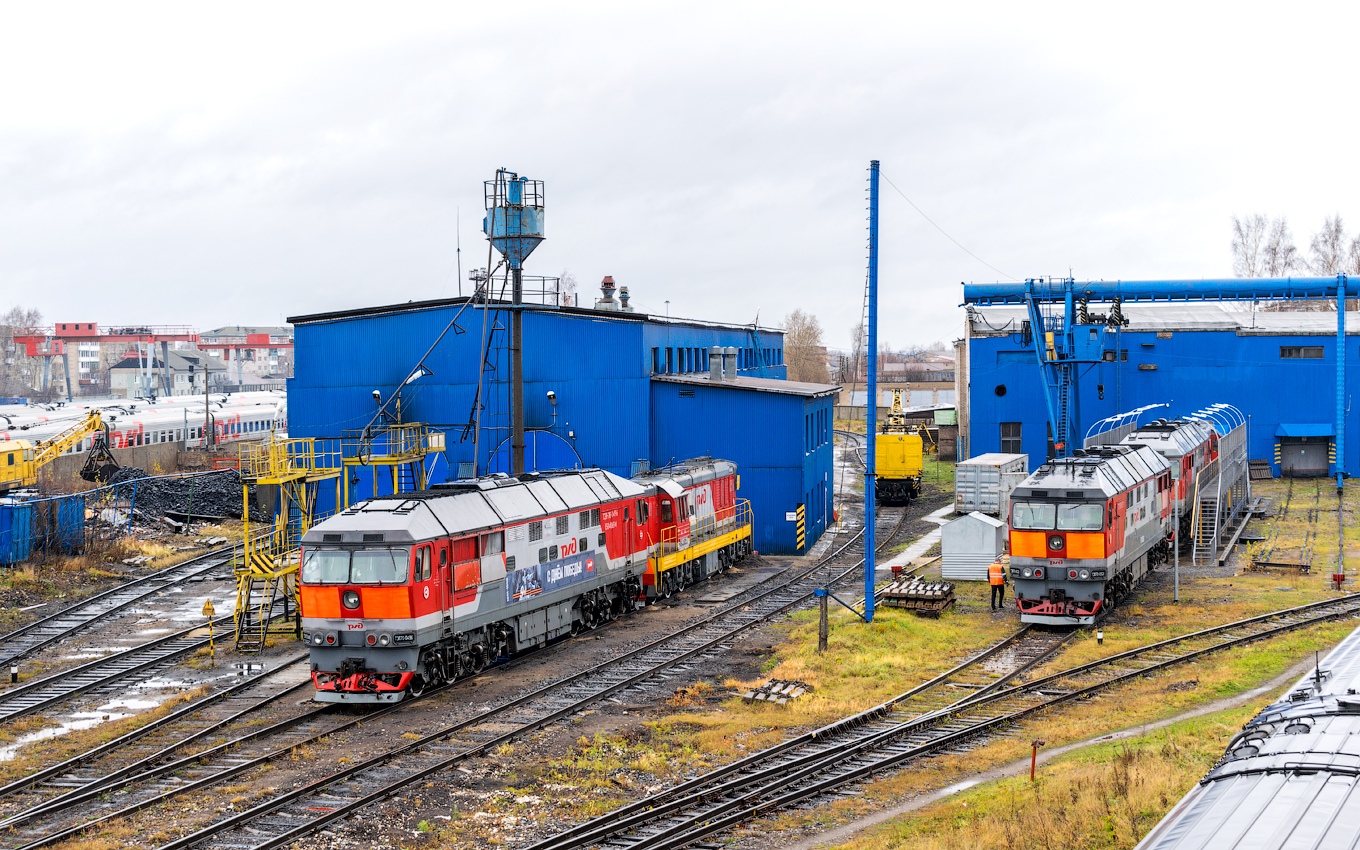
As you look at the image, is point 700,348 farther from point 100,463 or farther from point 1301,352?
point 1301,352

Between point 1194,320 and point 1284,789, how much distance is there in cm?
6336

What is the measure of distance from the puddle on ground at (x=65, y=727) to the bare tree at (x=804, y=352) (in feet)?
339

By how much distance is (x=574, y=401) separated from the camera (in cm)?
4634

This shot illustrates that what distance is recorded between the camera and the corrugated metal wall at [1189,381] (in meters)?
63.6

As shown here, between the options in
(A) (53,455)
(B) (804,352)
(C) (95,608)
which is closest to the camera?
(C) (95,608)

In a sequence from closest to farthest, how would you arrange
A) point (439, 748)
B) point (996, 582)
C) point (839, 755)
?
point (839, 755), point (439, 748), point (996, 582)

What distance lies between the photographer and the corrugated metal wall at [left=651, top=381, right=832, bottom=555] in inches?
1795

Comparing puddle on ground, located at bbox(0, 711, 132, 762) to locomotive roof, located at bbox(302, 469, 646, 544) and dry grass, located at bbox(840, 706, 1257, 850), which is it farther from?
dry grass, located at bbox(840, 706, 1257, 850)

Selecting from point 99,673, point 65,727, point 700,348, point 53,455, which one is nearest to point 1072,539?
point 65,727

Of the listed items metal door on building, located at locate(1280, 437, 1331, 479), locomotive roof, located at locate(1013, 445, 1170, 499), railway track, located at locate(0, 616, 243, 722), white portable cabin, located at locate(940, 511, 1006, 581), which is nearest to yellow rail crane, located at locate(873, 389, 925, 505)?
metal door on building, located at locate(1280, 437, 1331, 479)

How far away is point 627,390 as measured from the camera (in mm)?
46500

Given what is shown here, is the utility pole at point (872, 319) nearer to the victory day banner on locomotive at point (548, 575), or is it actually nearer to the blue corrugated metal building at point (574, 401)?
the victory day banner on locomotive at point (548, 575)

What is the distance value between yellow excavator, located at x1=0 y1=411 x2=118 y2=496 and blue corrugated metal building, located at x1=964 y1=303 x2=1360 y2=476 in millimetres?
47633

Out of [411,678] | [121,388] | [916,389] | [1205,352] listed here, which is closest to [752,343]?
[1205,352]
